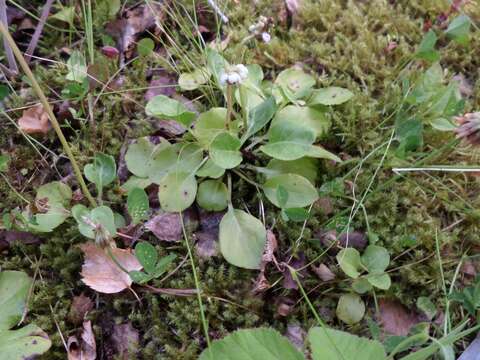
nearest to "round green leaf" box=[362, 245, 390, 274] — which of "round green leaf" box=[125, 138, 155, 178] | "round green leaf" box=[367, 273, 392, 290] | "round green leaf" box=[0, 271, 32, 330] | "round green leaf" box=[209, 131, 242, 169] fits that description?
"round green leaf" box=[367, 273, 392, 290]

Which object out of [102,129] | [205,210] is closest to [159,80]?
[102,129]

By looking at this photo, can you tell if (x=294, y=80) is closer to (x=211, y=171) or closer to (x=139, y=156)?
(x=211, y=171)

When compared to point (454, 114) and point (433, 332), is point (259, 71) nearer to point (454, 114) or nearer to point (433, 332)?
point (454, 114)

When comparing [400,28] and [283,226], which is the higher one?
[400,28]

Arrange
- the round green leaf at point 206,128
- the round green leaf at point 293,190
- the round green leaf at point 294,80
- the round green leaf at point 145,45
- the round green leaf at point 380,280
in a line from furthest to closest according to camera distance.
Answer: the round green leaf at point 145,45 → the round green leaf at point 294,80 → the round green leaf at point 206,128 → the round green leaf at point 293,190 → the round green leaf at point 380,280

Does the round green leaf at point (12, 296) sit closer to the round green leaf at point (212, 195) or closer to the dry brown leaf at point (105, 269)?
the dry brown leaf at point (105, 269)

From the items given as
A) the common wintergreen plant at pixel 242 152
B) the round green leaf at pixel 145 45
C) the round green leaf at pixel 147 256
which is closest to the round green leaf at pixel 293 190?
the common wintergreen plant at pixel 242 152
